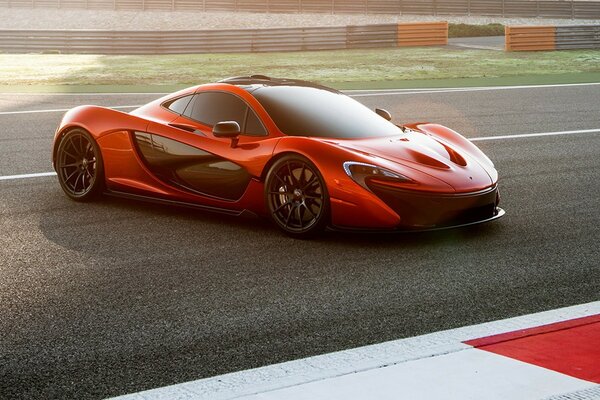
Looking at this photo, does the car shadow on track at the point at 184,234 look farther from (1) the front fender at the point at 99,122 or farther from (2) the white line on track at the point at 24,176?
(2) the white line on track at the point at 24,176

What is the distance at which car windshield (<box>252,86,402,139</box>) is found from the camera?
843cm

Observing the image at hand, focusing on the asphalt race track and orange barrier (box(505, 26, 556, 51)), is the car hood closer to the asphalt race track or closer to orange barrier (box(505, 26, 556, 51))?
the asphalt race track

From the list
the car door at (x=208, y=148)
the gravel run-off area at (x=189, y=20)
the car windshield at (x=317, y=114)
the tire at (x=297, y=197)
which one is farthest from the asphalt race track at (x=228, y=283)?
the gravel run-off area at (x=189, y=20)

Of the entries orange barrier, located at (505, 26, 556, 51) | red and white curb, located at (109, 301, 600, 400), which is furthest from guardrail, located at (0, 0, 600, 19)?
red and white curb, located at (109, 301, 600, 400)

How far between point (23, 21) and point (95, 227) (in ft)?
148

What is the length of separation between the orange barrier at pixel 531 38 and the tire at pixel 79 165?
82.9ft

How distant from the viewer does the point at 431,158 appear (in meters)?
8.08

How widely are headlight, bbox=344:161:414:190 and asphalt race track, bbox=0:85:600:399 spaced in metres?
0.50

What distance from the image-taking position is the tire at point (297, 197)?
7.78 metres

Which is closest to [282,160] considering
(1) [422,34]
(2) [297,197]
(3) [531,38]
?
(2) [297,197]

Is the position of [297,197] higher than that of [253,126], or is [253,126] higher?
[253,126]

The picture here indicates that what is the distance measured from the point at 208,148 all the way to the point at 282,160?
816 millimetres

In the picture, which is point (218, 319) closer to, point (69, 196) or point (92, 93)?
point (69, 196)

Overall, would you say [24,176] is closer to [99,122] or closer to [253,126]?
[99,122]
